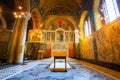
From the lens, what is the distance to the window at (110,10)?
20.9 feet

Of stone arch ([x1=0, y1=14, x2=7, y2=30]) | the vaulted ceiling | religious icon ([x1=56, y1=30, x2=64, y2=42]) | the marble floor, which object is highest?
the vaulted ceiling

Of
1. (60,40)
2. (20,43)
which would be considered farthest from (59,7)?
(20,43)

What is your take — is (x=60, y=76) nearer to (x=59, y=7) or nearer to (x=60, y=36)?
(x=60, y=36)

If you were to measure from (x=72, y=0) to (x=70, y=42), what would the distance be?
6.83 m

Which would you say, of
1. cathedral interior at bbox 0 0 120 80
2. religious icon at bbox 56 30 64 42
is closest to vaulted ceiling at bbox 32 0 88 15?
cathedral interior at bbox 0 0 120 80

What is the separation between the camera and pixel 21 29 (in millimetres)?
7777

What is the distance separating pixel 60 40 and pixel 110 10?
11393 millimetres

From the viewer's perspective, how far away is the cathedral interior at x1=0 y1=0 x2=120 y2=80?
439cm

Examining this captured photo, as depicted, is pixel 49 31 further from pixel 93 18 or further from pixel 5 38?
pixel 93 18

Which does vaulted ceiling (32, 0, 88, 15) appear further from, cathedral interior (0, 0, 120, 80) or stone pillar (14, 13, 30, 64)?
stone pillar (14, 13, 30, 64)

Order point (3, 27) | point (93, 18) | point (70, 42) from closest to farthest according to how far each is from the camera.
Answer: point (93, 18) → point (3, 27) → point (70, 42)

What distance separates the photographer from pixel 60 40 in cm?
1764

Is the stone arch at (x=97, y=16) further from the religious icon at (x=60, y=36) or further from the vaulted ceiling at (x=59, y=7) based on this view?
the religious icon at (x=60, y=36)

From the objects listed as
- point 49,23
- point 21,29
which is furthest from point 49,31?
point 21,29
